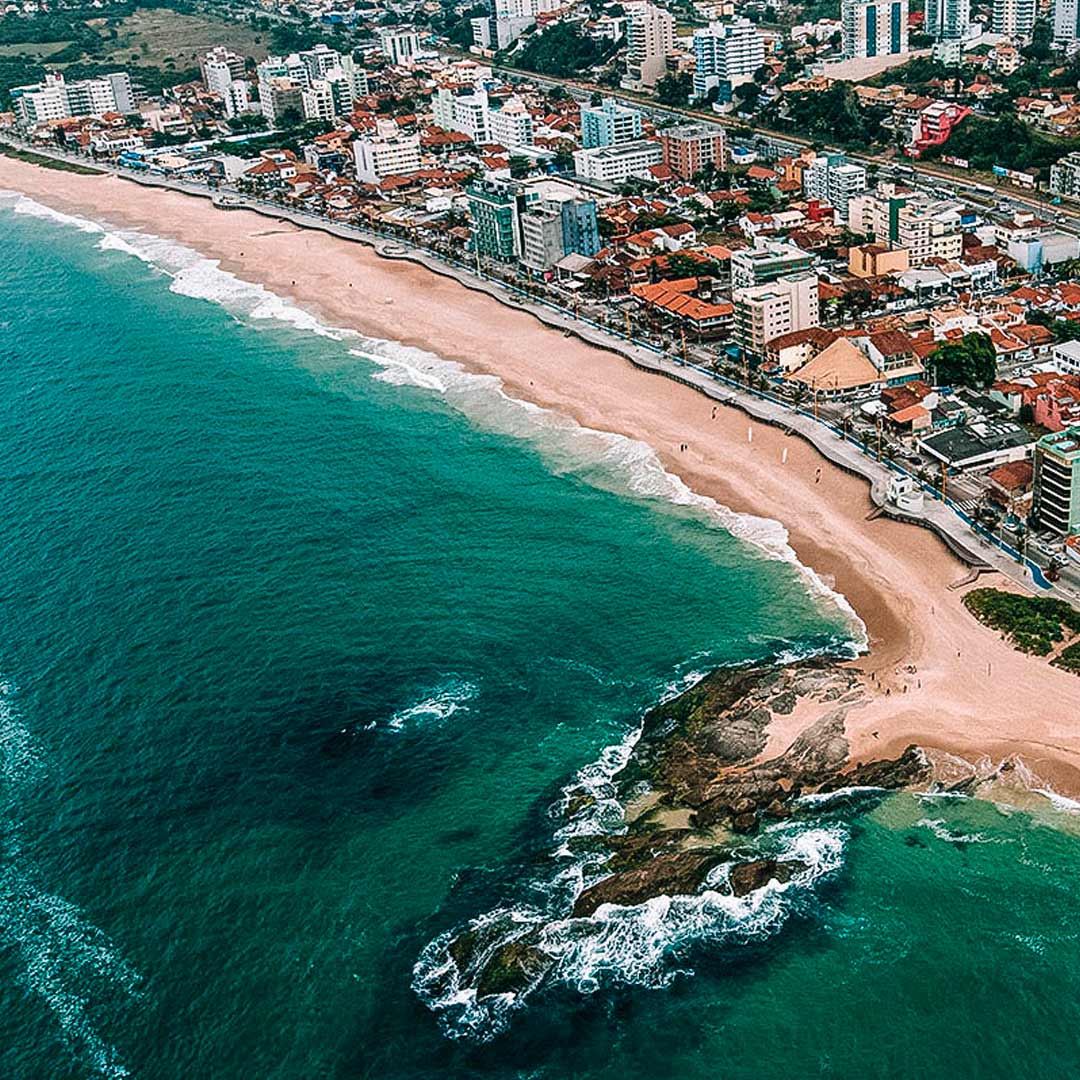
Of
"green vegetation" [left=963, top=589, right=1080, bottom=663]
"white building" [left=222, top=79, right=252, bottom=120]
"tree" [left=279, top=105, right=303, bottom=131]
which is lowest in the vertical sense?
"green vegetation" [left=963, top=589, right=1080, bottom=663]

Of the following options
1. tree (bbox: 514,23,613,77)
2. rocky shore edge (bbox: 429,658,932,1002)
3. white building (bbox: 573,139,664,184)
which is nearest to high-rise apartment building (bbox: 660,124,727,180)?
white building (bbox: 573,139,664,184)

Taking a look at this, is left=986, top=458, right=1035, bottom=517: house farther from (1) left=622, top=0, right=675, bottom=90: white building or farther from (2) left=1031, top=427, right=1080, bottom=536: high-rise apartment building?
(1) left=622, top=0, right=675, bottom=90: white building

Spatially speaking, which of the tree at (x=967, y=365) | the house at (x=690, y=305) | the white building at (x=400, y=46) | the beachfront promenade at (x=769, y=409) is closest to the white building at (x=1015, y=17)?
the white building at (x=400, y=46)

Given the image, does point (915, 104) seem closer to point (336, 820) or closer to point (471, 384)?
point (471, 384)

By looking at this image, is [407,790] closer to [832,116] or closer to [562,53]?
[832,116]

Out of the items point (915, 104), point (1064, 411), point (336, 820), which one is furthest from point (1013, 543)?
point (915, 104)

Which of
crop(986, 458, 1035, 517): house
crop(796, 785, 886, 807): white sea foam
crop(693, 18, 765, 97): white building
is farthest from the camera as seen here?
crop(693, 18, 765, 97): white building
